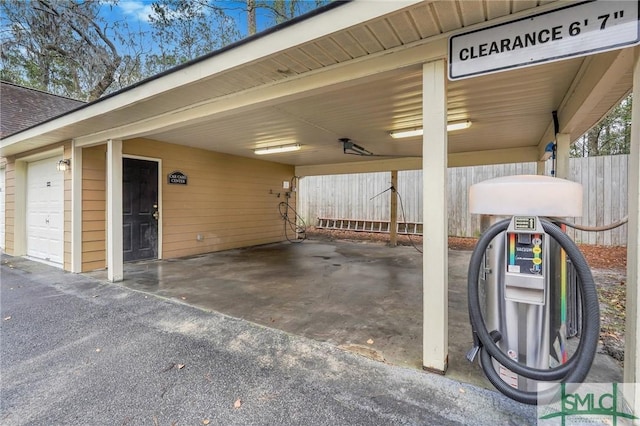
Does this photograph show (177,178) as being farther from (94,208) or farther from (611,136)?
(611,136)


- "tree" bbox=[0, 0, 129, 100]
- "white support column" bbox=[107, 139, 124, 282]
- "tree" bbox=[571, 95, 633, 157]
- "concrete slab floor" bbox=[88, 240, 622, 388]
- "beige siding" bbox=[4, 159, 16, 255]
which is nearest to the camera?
"concrete slab floor" bbox=[88, 240, 622, 388]

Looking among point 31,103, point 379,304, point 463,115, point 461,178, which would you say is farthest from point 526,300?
point 31,103

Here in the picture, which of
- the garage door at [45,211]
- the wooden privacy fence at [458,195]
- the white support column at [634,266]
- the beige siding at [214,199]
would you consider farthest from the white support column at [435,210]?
the garage door at [45,211]

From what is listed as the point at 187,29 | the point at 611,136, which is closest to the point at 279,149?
the point at 187,29

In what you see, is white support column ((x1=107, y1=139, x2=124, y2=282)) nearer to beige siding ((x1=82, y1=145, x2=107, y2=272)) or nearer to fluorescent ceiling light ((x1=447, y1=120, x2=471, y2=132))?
beige siding ((x1=82, y1=145, x2=107, y2=272))

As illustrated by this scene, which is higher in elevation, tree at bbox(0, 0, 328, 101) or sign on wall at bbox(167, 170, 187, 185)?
tree at bbox(0, 0, 328, 101)

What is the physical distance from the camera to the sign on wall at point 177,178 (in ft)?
19.5

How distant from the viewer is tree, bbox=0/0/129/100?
9.45 metres

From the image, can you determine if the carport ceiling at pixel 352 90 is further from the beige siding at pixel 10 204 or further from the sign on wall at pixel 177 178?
the beige siding at pixel 10 204

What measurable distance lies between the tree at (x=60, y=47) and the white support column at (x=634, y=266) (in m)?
13.9

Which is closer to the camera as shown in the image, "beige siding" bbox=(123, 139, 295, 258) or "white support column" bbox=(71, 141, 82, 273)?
"white support column" bbox=(71, 141, 82, 273)

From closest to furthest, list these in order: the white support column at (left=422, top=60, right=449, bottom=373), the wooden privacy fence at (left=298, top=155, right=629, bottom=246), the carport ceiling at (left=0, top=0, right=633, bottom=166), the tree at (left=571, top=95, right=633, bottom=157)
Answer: the carport ceiling at (left=0, top=0, right=633, bottom=166) → the white support column at (left=422, top=60, right=449, bottom=373) → the wooden privacy fence at (left=298, top=155, right=629, bottom=246) → the tree at (left=571, top=95, right=633, bottom=157)

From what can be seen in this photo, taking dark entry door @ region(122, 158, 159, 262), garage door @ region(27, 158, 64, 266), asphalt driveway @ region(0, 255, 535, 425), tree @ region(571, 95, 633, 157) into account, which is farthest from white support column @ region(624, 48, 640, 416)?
tree @ region(571, 95, 633, 157)

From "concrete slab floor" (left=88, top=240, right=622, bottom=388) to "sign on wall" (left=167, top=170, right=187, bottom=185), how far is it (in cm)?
159
